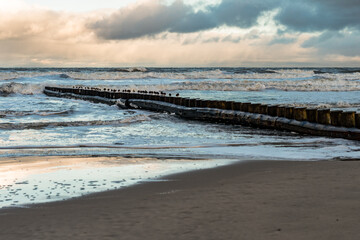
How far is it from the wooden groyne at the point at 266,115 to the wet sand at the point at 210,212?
551cm

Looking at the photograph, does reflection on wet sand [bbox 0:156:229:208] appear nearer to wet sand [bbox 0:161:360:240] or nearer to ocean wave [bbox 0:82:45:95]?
wet sand [bbox 0:161:360:240]

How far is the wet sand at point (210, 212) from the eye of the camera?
3.72 meters

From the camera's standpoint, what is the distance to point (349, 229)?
11.9 feet

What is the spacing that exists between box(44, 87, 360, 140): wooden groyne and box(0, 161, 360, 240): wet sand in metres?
5.51

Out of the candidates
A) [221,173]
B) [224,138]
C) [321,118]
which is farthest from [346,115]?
[221,173]

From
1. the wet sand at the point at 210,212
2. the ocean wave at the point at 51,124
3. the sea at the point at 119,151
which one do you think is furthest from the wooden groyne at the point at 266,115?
the wet sand at the point at 210,212

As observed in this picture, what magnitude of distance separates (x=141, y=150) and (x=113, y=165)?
2.02 metres

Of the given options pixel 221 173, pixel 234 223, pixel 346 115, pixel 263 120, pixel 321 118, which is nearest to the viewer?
pixel 234 223

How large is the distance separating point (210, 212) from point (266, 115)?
34.6 feet

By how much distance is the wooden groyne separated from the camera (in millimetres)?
11391

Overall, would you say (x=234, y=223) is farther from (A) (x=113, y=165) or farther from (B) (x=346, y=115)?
(B) (x=346, y=115)

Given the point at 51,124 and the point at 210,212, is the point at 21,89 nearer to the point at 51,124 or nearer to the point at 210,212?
the point at 51,124

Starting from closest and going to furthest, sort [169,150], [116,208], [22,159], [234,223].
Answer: [234,223]
[116,208]
[22,159]
[169,150]

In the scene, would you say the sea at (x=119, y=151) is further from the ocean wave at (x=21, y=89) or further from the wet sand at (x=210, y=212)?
the ocean wave at (x=21, y=89)
